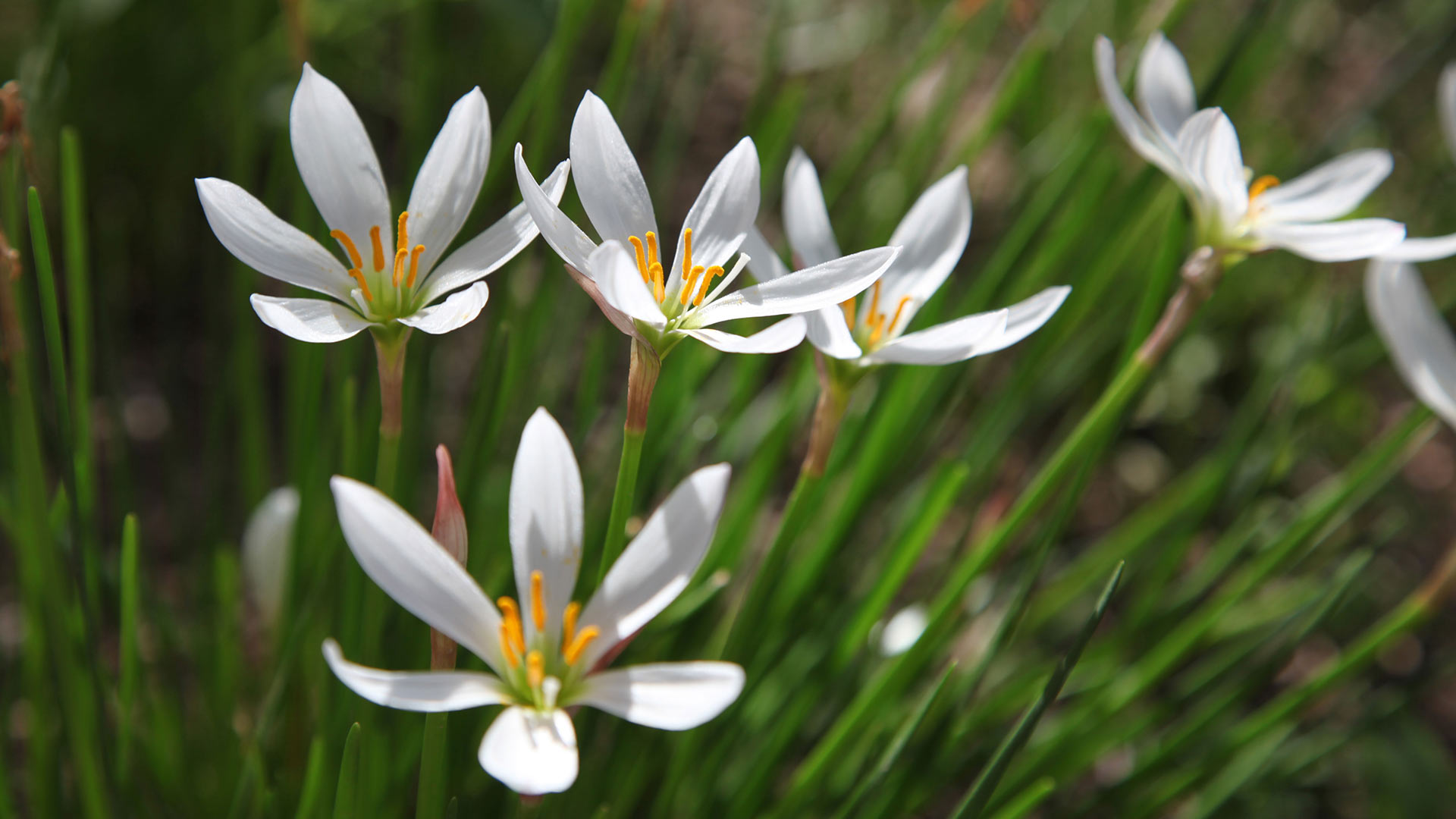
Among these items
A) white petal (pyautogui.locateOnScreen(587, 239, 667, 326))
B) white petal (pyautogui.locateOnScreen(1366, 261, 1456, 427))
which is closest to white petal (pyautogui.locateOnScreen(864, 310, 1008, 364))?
white petal (pyautogui.locateOnScreen(587, 239, 667, 326))

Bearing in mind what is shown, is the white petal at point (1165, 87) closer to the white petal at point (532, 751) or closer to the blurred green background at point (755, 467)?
the blurred green background at point (755, 467)

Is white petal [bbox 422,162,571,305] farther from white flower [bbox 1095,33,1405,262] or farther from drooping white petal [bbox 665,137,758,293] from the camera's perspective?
white flower [bbox 1095,33,1405,262]

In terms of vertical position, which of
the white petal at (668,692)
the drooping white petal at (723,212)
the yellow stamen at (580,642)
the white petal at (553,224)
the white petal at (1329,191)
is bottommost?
the white petal at (668,692)

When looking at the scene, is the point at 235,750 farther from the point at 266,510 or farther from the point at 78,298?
the point at 78,298

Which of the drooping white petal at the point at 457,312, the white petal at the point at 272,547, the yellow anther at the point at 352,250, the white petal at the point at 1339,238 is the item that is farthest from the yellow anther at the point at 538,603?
the white petal at the point at 1339,238

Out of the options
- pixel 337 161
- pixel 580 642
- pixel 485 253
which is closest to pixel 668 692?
pixel 580 642

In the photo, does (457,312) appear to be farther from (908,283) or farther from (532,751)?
(908,283)
